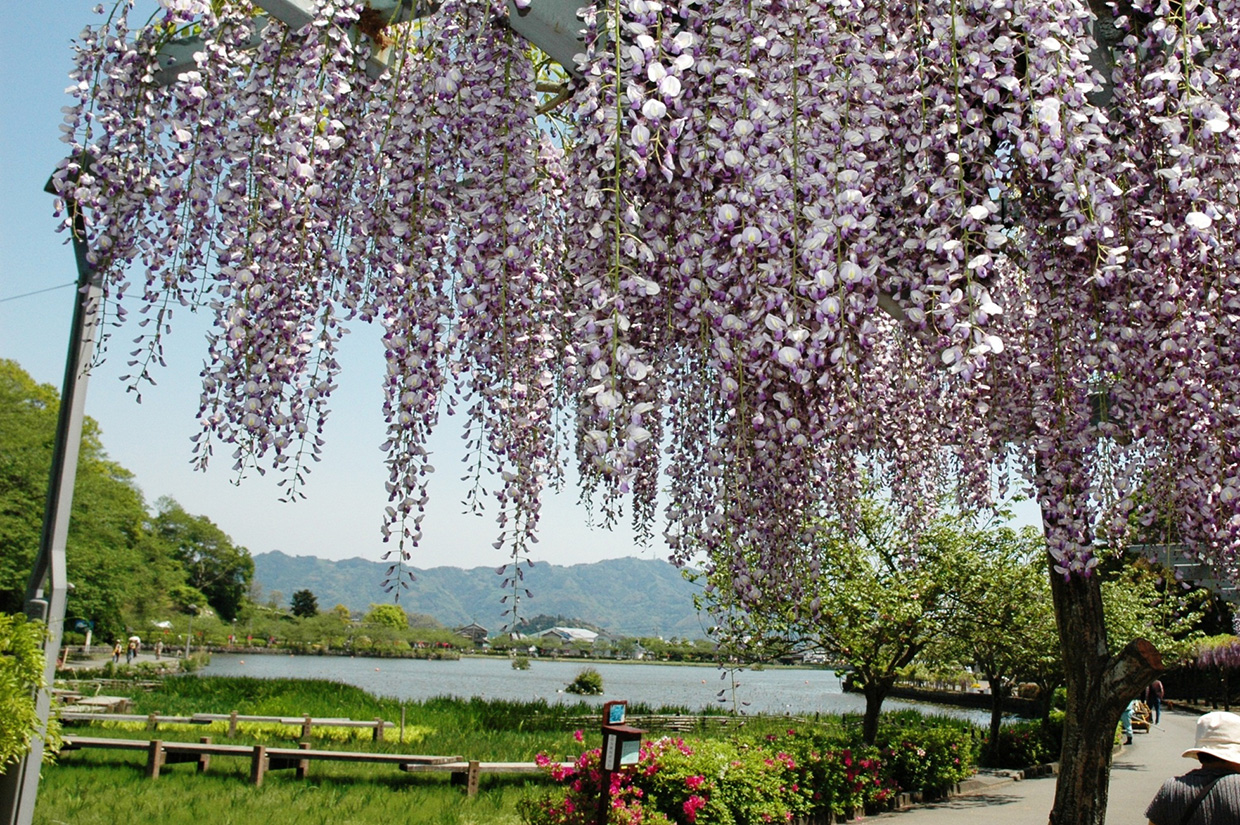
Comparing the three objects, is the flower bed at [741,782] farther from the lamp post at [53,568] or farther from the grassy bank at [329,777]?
the lamp post at [53,568]

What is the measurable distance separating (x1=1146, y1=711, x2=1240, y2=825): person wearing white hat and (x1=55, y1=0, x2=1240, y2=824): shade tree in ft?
2.39

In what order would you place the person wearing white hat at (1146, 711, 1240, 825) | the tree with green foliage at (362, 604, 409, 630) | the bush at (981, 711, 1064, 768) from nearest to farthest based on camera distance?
the person wearing white hat at (1146, 711, 1240, 825) → the bush at (981, 711, 1064, 768) → the tree with green foliage at (362, 604, 409, 630)

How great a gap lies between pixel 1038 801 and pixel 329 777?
9.08m

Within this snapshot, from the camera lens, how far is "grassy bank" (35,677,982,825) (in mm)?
7488

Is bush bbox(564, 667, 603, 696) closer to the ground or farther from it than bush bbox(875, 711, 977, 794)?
closer to the ground

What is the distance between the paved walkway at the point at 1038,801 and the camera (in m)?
10.1

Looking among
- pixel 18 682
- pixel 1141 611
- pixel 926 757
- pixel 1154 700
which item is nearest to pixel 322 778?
pixel 18 682

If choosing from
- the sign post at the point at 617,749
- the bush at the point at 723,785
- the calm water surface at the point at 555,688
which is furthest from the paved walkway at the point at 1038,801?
the sign post at the point at 617,749

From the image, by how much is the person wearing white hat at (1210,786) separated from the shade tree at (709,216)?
2.39 feet

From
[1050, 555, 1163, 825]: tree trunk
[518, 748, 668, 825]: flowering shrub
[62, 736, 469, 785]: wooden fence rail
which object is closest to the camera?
[1050, 555, 1163, 825]: tree trunk

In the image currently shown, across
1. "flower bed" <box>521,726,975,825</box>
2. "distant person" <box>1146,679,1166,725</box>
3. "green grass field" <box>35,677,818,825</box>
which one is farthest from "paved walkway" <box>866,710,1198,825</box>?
"distant person" <box>1146,679,1166,725</box>

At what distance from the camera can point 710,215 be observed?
7.22 feet

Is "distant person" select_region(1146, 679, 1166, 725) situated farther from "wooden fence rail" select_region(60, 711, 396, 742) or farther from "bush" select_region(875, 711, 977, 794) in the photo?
"wooden fence rail" select_region(60, 711, 396, 742)

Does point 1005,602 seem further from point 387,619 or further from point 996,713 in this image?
point 387,619
